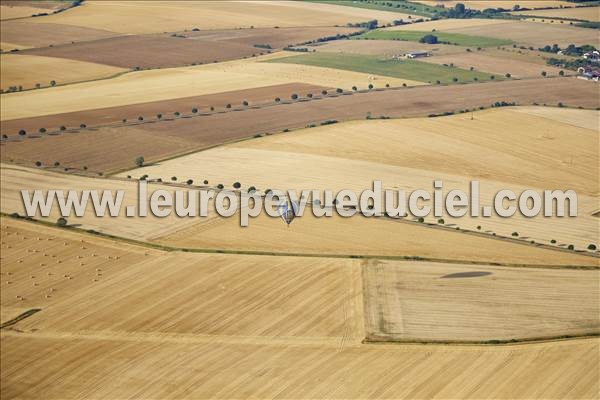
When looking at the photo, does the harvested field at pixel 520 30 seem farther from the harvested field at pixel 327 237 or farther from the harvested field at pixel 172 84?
the harvested field at pixel 327 237

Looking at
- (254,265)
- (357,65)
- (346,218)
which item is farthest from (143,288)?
(357,65)

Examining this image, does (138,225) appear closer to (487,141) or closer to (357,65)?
(487,141)

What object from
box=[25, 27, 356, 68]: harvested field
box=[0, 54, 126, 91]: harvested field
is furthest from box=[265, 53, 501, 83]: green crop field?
box=[0, 54, 126, 91]: harvested field

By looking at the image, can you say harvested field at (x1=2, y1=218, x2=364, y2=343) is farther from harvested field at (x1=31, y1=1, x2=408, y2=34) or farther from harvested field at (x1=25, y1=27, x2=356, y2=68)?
harvested field at (x1=31, y1=1, x2=408, y2=34)

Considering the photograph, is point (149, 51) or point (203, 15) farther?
point (203, 15)

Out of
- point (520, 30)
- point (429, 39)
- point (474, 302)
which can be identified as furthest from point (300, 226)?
point (520, 30)

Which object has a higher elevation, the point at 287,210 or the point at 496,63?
the point at 496,63

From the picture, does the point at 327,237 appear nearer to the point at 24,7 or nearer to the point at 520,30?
the point at 520,30
